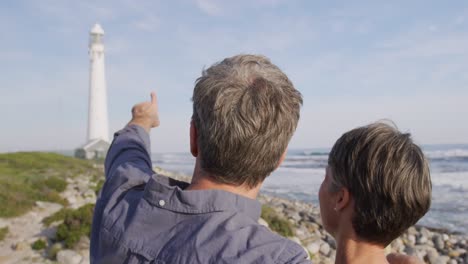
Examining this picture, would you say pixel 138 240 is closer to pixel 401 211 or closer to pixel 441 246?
pixel 401 211

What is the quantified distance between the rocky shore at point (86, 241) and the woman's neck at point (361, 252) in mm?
6525

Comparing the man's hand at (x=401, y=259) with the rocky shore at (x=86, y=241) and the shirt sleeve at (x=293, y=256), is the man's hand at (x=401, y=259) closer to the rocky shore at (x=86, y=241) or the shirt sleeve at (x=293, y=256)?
the shirt sleeve at (x=293, y=256)

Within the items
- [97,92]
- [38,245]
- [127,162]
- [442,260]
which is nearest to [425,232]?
[442,260]

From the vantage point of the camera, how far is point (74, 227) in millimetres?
8414

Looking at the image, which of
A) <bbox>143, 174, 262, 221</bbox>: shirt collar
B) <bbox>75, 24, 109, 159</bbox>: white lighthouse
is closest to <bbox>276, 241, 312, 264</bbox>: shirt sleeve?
<bbox>143, 174, 262, 221</bbox>: shirt collar

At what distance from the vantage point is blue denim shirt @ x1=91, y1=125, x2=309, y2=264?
134 cm

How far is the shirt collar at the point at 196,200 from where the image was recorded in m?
1.49

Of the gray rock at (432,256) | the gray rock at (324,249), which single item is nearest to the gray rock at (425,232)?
the gray rock at (432,256)

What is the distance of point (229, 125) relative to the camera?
1.55 metres

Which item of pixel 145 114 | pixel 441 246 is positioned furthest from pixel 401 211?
pixel 441 246

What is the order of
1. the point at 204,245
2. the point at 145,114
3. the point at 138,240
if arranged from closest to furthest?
the point at 204,245, the point at 138,240, the point at 145,114

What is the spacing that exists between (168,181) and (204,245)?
40 cm

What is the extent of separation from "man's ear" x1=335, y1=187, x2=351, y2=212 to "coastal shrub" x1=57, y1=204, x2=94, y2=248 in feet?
23.5

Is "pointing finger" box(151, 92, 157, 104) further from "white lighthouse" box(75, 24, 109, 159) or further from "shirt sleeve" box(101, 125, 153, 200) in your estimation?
"white lighthouse" box(75, 24, 109, 159)
